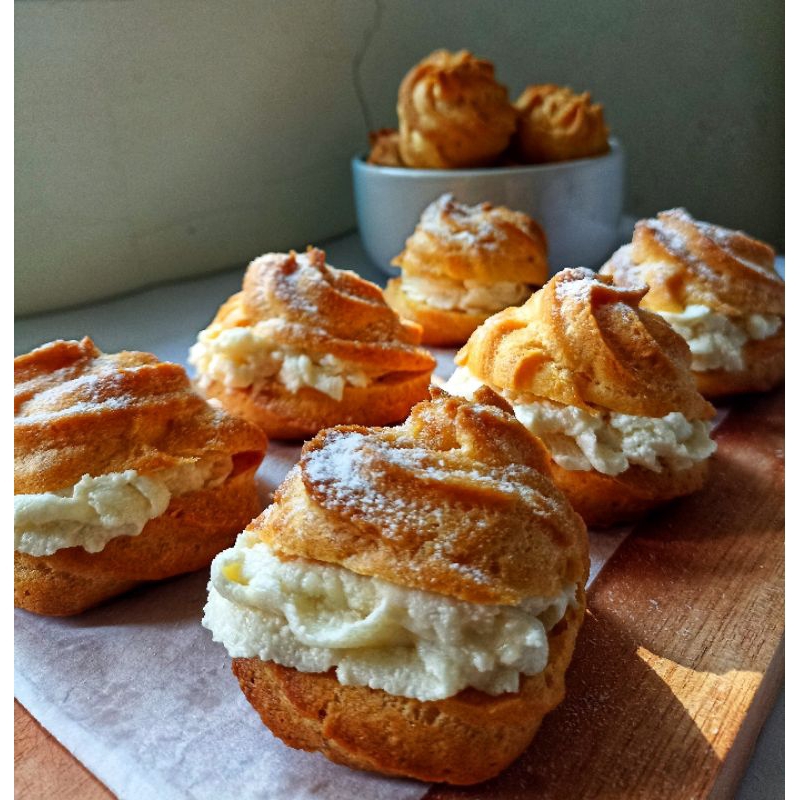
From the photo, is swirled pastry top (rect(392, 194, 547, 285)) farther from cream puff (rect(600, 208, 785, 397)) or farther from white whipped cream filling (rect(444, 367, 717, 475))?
white whipped cream filling (rect(444, 367, 717, 475))

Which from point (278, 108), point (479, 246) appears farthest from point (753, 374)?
point (278, 108)

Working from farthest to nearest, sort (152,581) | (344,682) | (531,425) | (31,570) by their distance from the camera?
(531,425), (152,581), (31,570), (344,682)

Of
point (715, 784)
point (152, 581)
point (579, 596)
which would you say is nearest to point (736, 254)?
point (579, 596)

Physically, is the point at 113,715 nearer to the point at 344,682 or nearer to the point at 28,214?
the point at 344,682

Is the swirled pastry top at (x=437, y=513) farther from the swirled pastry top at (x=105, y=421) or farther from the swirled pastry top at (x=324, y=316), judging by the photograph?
the swirled pastry top at (x=324, y=316)

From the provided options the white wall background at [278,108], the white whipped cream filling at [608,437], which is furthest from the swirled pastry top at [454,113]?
the white whipped cream filling at [608,437]

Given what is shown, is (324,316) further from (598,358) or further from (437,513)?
(437,513)

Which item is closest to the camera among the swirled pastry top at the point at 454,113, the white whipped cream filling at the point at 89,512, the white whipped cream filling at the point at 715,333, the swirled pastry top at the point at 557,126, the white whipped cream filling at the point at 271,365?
the white whipped cream filling at the point at 89,512
